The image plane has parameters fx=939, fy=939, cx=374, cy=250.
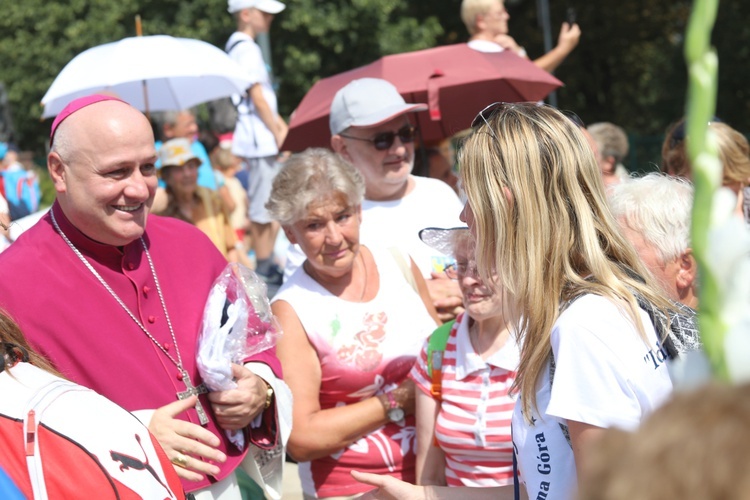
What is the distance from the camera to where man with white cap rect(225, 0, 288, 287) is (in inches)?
302

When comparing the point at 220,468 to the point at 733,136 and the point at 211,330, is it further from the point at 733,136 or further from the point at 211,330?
the point at 733,136

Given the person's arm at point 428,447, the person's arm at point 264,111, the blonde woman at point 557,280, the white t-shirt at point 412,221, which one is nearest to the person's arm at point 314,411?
the person's arm at point 428,447

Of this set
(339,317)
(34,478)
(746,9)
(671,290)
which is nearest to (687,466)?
(34,478)

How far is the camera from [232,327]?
305 centimetres

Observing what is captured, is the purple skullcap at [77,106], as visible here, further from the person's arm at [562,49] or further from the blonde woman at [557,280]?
the person's arm at [562,49]

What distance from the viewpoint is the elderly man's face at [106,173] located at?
289cm

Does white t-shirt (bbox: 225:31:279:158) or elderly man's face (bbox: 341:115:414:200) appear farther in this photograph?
white t-shirt (bbox: 225:31:279:158)

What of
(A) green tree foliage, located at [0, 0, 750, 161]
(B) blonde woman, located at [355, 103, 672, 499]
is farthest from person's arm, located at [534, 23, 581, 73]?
(A) green tree foliage, located at [0, 0, 750, 161]

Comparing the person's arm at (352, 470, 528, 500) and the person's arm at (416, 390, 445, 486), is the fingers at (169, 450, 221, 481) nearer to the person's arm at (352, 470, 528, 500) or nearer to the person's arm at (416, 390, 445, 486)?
the person's arm at (352, 470, 528, 500)

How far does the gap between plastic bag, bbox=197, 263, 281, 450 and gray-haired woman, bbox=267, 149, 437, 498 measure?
0.29 m

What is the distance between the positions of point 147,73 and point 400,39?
16446mm

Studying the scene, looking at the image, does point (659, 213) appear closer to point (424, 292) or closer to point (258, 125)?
point (424, 292)

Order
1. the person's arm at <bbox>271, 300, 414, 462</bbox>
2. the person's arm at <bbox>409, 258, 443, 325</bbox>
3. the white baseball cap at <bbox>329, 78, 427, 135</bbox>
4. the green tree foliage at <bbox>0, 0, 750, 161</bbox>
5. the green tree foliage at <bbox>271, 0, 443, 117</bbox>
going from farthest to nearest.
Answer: the green tree foliage at <bbox>271, 0, 443, 117</bbox> < the green tree foliage at <bbox>0, 0, 750, 161</bbox> < the white baseball cap at <bbox>329, 78, 427, 135</bbox> < the person's arm at <bbox>409, 258, 443, 325</bbox> < the person's arm at <bbox>271, 300, 414, 462</bbox>

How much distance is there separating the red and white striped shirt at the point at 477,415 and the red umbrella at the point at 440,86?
2591 mm
